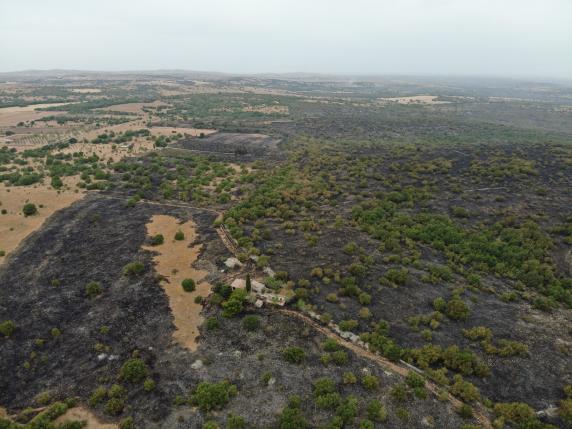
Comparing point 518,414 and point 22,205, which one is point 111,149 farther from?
point 518,414

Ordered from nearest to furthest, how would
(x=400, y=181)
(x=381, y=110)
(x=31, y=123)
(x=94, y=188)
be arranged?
1. (x=94, y=188)
2. (x=400, y=181)
3. (x=31, y=123)
4. (x=381, y=110)

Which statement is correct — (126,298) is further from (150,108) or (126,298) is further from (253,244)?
(150,108)

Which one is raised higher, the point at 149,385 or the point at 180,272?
the point at 180,272

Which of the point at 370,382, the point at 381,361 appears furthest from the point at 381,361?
the point at 370,382

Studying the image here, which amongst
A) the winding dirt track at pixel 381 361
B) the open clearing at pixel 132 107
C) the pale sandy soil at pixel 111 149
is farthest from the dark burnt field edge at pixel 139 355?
the open clearing at pixel 132 107

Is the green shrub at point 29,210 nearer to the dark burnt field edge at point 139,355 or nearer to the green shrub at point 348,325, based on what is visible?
the dark burnt field edge at point 139,355

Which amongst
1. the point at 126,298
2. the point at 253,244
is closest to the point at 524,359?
the point at 253,244
